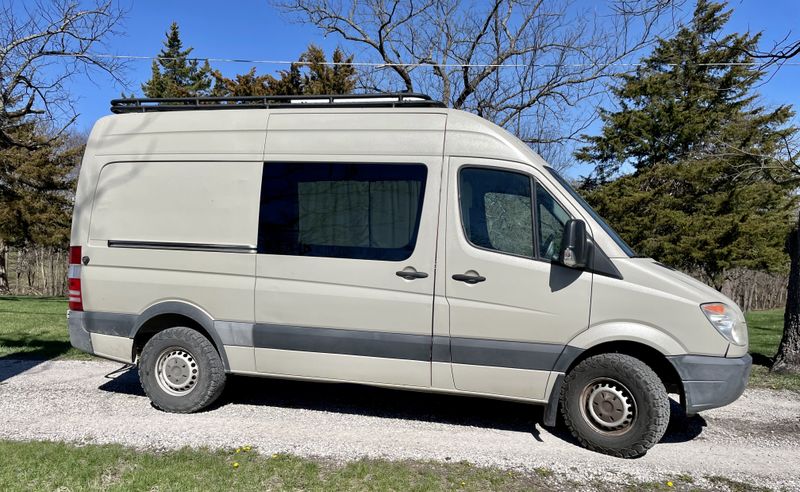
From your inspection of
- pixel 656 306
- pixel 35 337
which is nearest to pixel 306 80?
pixel 35 337

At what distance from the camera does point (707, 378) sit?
4.12 meters

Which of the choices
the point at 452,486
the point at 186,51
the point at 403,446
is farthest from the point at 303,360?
the point at 186,51

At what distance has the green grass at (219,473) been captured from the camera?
11.6 ft

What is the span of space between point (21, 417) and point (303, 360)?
8.48 feet

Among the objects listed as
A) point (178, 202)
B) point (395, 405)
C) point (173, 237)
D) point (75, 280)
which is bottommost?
point (395, 405)

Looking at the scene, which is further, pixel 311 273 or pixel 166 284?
pixel 166 284

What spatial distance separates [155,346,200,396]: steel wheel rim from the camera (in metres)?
5.09

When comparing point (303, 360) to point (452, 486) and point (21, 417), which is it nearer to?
point (452, 486)

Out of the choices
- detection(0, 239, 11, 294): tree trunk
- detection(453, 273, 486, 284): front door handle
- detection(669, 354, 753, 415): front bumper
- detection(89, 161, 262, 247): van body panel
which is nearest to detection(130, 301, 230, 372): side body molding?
detection(89, 161, 262, 247): van body panel

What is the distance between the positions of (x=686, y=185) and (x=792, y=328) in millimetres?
17985

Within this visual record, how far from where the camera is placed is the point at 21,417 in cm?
491

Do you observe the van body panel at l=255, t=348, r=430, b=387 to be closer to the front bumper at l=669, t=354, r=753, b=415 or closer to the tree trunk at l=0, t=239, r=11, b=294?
the front bumper at l=669, t=354, r=753, b=415

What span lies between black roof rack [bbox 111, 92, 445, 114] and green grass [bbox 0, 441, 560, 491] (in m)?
2.97

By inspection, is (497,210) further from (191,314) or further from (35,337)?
(35,337)
